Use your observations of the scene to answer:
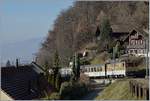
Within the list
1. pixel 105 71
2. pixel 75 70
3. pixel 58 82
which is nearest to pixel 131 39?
pixel 105 71

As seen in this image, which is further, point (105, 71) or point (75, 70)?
point (105, 71)

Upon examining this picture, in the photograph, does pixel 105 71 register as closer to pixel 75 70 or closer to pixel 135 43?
pixel 75 70

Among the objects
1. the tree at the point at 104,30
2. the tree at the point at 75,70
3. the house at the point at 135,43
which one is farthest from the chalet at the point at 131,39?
the tree at the point at 75,70

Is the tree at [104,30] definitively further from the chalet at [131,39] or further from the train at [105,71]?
the train at [105,71]

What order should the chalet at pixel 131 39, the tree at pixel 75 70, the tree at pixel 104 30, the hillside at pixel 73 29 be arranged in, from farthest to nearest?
the chalet at pixel 131 39 → the tree at pixel 104 30 → the hillside at pixel 73 29 → the tree at pixel 75 70

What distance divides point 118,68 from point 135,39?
3.11 meters

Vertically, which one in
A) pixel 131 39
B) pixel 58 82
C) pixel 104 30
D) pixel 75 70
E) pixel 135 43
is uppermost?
pixel 104 30

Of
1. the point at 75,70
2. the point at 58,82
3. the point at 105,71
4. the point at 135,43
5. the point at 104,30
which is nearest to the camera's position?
the point at 58,82

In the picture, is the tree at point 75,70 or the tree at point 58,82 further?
the tree at point 75,70

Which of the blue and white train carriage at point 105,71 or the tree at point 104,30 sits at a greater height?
the tree at point 104,30

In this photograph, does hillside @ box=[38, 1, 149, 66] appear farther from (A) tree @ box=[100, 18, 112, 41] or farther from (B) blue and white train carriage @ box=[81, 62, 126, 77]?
(B) blue and white train carriage @ box=[81, 62, 126, 77]

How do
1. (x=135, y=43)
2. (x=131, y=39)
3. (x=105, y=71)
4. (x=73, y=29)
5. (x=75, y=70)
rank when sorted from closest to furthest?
(x=75, y=70) → (x=73, y=29) → (x=105, y=71) → (x=135, y=43) → (x=131, y=39)

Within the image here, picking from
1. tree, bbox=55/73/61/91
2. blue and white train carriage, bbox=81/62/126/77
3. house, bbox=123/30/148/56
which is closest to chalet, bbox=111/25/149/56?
house, bbox=123/30/148/56

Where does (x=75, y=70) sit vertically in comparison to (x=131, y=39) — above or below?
below
